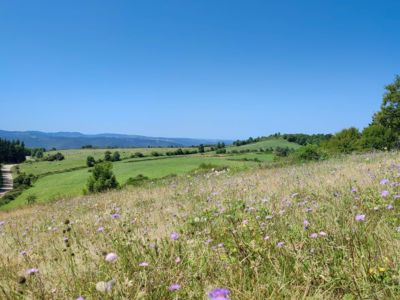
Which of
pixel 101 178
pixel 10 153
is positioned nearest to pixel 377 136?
pixel 101 178

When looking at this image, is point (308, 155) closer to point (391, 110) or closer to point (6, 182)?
point (391, 110)

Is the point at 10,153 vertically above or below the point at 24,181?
above

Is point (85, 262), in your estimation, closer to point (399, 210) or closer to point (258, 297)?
point (258, 297)

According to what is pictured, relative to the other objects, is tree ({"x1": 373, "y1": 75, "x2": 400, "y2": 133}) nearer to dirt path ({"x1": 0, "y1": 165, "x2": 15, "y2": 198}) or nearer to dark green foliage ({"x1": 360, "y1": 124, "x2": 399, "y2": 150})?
dark green foliage ({"x1": 360, "y1": 124, "x2": 399, "y2": 150})

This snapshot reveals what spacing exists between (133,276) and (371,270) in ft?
5.60

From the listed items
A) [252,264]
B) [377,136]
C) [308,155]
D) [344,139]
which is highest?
[377,136]

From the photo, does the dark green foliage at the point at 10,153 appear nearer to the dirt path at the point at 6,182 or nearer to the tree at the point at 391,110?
the dirt path at the point at 6,182

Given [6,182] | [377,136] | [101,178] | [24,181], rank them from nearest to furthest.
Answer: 1. [377,136]
2. [101,178]
3. [24,181]
4. [6,182]

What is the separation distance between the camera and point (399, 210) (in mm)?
3377

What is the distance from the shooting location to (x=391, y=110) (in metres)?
48.8

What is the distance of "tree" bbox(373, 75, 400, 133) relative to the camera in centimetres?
4808

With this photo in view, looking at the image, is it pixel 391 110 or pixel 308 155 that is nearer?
pixel 308 155

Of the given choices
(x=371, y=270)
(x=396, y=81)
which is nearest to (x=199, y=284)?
(x=371, y=270)

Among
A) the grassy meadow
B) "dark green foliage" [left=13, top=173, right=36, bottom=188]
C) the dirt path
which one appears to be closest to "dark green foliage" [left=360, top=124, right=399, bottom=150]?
the grassy meadow
